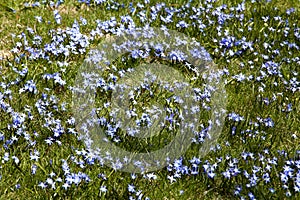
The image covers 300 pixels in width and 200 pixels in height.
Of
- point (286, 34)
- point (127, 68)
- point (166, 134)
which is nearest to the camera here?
point (166, 134)

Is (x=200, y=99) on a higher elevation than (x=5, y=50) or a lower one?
A: lower

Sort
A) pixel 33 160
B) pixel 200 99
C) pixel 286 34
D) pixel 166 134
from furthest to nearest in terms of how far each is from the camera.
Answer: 1. pixel 286 34
2. pixel 200 99
3. pixel 166 134
4. pixel 33 160

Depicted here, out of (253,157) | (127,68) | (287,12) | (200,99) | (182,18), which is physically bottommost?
(253,157)

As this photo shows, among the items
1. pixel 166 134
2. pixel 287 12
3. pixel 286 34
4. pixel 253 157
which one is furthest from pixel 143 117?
pixel 287 12

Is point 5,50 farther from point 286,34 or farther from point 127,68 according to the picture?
point 286,34

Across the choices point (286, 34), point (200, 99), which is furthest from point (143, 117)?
point (286, 34)

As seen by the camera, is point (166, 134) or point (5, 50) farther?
point (5, 50)
